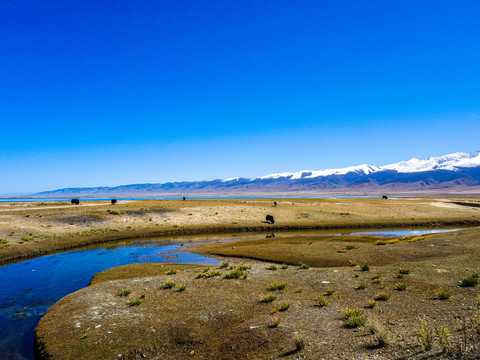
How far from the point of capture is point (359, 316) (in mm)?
11391

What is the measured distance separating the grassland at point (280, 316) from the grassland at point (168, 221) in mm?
26999

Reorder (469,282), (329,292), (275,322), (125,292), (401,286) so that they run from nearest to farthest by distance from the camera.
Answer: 1. (275,322)
2. (469,282)
3. (401,286)
4. (329,292)
5. (125,292)

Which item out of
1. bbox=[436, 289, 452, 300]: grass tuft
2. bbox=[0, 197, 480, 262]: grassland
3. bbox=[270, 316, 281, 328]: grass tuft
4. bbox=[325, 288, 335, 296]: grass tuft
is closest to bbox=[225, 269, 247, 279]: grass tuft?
bbox=[325, 288, 335, 296]: grass tuft

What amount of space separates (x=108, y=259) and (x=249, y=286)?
2175 cm

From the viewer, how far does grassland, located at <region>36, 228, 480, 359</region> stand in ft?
30.9

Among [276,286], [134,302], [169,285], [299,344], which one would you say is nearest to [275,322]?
[299,344]

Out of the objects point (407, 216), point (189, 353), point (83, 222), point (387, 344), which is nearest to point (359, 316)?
point (387, 344)

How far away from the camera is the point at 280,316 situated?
41.1 ft

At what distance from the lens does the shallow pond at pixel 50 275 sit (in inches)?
557

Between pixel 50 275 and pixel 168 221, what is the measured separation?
1298 inches

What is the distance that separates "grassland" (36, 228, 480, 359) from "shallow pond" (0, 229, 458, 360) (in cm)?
142

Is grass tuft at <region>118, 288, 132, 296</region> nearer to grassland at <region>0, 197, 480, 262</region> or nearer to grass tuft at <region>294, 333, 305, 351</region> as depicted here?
grass tuft at <region>294, 333, 305, 351</region>

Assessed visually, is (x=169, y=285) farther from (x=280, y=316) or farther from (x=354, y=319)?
(x=354, y=319)

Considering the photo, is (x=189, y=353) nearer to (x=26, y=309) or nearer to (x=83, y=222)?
(x=26, y=309)
